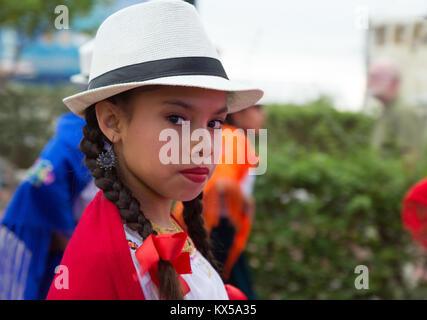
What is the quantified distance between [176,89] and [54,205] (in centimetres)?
134

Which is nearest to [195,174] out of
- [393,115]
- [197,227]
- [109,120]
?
[109,120]

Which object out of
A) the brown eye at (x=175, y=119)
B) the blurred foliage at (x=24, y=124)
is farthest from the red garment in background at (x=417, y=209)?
the blurred foliage at (x=24, y=124)

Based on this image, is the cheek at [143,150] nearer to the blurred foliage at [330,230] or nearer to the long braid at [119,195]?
the long braid at [119,195]

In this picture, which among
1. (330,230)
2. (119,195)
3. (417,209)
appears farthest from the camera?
(330,230)

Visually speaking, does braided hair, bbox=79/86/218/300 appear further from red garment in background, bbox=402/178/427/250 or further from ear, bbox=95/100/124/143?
red garment in background, bbox=402/178/427/250

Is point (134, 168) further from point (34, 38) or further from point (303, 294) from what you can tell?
point (34, 38)

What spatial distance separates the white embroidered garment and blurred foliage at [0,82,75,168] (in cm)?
745

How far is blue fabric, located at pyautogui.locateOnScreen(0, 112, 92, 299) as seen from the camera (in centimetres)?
210

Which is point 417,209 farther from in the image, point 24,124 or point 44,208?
point 24,124

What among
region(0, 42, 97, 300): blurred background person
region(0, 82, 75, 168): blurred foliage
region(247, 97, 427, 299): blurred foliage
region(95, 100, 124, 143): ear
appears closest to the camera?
region(95, 100, 124, 143): ear

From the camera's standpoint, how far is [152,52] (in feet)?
3.74

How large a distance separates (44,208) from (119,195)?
1171 mm

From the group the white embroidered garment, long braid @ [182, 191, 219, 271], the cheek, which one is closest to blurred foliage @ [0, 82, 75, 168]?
long braid @ [182, 191, 219, 271]

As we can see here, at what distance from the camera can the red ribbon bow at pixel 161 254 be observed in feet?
3.63
